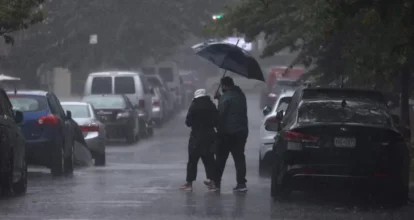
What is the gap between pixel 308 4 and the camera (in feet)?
67.8

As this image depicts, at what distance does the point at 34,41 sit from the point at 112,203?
3475cm

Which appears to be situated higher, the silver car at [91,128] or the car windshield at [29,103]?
the car windshield at [29,103]

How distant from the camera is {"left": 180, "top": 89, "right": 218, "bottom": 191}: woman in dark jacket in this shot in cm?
1575

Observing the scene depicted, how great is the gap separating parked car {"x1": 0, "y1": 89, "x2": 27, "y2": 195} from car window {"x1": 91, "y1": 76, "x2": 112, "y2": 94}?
17.3 meters

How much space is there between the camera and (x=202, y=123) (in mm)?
15773

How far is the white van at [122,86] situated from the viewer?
33625 millimetres

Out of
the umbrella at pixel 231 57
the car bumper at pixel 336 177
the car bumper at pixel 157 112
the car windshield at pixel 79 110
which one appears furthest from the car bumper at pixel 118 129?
the car bumper at pixel 336 177

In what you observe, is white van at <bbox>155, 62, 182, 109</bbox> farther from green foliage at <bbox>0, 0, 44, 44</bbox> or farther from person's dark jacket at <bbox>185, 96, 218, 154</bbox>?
person's dark jacket at <bbox>185, 96, 218, 154</bbox>

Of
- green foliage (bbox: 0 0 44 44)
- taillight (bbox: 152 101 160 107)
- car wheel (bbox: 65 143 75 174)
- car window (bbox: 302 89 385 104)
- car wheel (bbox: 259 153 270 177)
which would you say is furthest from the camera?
taillight (bbox: 152 101 160 107)

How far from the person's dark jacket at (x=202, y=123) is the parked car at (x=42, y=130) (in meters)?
3.89

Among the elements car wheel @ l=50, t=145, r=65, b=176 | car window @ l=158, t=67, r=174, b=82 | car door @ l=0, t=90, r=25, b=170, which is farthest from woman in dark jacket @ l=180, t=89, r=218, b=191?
car window @ l=158, t=67, r=174, b=82

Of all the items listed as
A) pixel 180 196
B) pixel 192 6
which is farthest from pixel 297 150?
pixel 192 6

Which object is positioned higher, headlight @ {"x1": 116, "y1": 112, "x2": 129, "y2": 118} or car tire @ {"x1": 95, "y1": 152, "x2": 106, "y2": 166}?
headlight @ {"x1": 116, "y1": 112, "x2": 129, "y2": 118}

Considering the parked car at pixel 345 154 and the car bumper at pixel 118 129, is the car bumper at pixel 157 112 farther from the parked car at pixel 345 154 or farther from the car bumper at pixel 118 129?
the parked car at pixel 345 154
